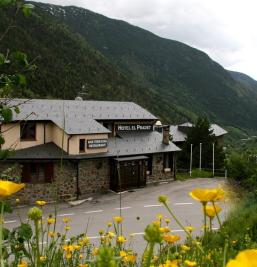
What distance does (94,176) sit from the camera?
2797 cm

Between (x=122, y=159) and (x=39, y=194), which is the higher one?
(x=122, y=159)

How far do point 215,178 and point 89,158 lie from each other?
506 inches

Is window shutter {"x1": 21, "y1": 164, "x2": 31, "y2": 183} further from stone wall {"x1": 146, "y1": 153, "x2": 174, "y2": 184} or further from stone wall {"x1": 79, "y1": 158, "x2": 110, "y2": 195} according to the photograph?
stone wall {"x1": 146, "y1": 153, "x2": 174, "y2": 184}

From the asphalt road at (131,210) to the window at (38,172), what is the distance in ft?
6.69

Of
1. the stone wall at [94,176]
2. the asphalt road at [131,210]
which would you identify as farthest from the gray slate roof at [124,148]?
the asphalt road at [131,210]

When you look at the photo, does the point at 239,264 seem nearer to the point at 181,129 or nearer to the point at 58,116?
the point at 58,116

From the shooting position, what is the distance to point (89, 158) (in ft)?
88.9

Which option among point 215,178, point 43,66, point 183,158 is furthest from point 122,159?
point 43,66

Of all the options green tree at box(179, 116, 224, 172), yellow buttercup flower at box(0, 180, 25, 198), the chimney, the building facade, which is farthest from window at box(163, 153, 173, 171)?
yellow buttercup flower at box(0, 180, 25, 198)

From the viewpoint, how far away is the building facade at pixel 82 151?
26.1 meters

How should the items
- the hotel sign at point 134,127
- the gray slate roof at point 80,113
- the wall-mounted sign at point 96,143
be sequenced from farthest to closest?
1. the hotel sign at point 134,127
2. the wall-mounted sign at point 96,143
3. the gray slate roof at point 80,113

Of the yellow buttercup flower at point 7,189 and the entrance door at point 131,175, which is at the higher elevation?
the yellow buttercup flower at point 7,189

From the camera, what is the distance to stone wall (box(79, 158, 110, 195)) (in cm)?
2727

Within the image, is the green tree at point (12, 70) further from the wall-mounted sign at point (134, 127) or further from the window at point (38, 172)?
the wall-mounted sign at point (134, 127)
